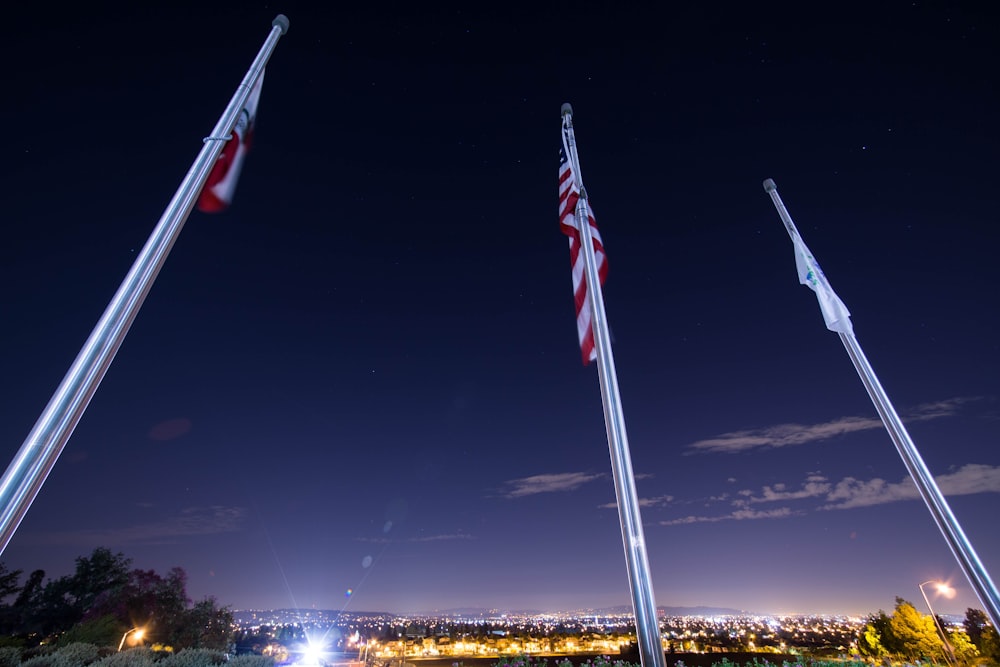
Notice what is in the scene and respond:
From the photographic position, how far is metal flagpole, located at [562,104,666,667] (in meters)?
4.16

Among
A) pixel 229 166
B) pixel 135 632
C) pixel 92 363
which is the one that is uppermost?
pixel 229 166

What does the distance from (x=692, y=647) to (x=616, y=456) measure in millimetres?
177803

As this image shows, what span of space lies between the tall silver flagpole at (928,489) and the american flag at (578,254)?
6.57 meters

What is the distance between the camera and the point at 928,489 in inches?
342

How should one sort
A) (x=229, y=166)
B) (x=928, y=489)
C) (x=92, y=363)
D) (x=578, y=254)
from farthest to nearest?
(x=928, y=489)
(x=578, y=254)
(x=229, y=166)
(x=92, y=363)

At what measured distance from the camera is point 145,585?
156 feet

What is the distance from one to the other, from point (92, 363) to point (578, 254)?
5.79m

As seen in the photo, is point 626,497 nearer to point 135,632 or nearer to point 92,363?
point 92,363

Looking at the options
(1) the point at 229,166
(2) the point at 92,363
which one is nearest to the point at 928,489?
(2) the point at 92,363

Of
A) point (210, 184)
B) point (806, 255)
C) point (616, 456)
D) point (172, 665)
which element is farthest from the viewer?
point (172, 665)

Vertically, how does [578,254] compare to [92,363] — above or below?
above

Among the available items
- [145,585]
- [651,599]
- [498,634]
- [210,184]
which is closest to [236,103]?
[210,184]

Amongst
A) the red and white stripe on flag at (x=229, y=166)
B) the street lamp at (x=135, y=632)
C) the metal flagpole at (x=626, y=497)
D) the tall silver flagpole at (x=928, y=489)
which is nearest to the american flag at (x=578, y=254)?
the metal flagpole at (x=626, y=497)

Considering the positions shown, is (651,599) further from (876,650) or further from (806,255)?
(876,650)
